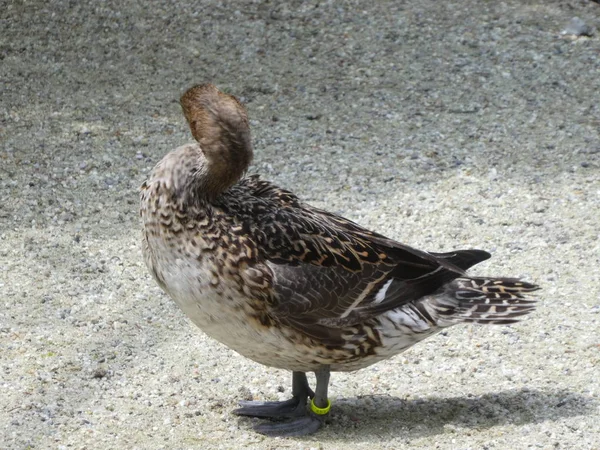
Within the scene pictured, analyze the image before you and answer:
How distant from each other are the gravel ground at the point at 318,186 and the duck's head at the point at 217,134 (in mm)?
1277

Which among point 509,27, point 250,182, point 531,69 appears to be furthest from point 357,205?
point 509,27

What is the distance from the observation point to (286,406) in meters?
5.04

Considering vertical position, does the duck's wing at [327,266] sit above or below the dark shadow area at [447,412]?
above

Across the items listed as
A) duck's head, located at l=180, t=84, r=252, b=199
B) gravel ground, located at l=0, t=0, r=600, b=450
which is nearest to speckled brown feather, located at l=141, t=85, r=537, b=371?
duck's head, located at l=180, t=84, r=252, b=199

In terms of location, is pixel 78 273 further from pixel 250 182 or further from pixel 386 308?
pixel 386 308

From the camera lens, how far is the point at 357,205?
701cm

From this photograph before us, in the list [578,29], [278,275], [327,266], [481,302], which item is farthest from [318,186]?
[578,29]

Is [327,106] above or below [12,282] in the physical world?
above

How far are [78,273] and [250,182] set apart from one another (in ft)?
5.79


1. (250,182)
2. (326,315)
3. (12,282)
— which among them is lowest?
(12,282)

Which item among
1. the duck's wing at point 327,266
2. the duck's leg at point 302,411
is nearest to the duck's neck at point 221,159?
the duck's wing at point 327,266

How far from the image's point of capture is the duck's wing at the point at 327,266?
455 cm

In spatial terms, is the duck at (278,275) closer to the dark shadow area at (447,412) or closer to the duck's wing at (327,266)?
the duck's wing at (327,266)

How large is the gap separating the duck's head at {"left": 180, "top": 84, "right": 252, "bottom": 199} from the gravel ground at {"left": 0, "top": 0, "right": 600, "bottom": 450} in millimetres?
1277
